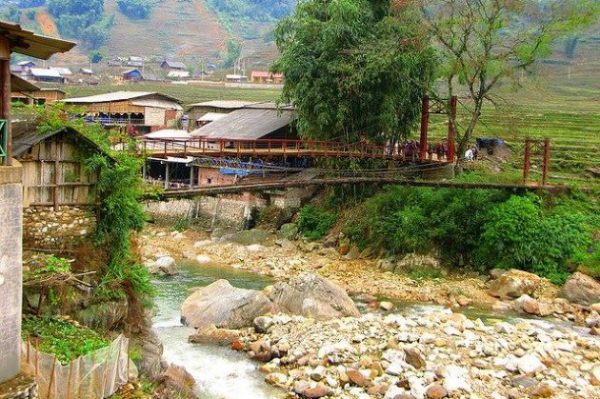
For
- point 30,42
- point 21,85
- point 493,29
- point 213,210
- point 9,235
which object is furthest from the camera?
point 213,210

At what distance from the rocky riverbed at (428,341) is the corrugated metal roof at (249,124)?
8690mm

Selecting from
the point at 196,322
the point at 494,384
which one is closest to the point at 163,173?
the point at 196,322

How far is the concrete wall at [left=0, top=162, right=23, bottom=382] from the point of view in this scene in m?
9.11

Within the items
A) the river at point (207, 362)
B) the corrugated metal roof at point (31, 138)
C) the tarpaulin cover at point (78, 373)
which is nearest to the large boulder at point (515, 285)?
the river at point (207, 362)

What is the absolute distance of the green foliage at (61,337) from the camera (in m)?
10.5

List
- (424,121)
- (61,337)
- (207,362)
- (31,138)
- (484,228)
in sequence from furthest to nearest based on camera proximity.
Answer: (424,121) → (484,228) → (207,362) → (31,138) → (61,337)

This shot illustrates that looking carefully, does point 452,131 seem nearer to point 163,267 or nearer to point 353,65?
point 353,65

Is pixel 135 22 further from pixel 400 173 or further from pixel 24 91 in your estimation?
pixel 24 91

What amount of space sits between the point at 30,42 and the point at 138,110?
3071cm

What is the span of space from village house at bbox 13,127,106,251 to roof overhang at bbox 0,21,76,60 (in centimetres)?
261

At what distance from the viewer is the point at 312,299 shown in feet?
61.8

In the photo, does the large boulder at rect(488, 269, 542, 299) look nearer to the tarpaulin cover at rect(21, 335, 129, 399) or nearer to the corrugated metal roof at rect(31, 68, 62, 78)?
the tarpaulin cover at rect(21, 335, 129, 399)

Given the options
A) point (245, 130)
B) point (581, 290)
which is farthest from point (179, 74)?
point (581, 290)

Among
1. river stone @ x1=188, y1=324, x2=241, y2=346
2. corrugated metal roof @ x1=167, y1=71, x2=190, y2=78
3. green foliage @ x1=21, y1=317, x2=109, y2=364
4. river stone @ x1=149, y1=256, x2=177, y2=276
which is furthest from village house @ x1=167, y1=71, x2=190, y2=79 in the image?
green foliage @ x1=21, y1=317, x2=109, y2=364
